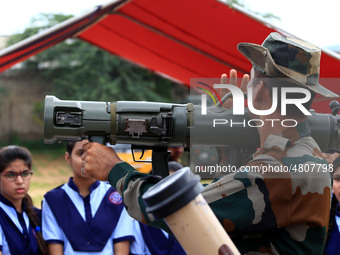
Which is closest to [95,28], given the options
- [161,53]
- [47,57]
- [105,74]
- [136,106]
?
[161,53]

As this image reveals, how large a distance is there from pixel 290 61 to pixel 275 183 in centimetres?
42

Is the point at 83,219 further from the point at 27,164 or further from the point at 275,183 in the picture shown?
the point at 275,183

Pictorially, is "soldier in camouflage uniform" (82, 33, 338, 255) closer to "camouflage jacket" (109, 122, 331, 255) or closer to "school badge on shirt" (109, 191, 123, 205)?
"camouflage jacket" (109, 122, 331, 255)

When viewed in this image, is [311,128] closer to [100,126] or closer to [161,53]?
[100,126]

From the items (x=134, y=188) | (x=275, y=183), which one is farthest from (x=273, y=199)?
(x=134, y=188)

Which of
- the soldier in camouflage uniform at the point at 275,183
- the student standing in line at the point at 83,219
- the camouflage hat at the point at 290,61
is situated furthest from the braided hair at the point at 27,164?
the camouflage hat at the point at 290,61

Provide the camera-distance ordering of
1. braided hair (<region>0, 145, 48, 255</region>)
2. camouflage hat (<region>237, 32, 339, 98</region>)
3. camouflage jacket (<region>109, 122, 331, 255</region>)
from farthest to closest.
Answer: braided hair (<region>0, 145, 48, 255</region>)
camouflage hat (<region>237, 32, 339, 98</region>)
camouflage jacket (<region>109, 122, 331, 255</region>)

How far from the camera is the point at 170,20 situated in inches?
167

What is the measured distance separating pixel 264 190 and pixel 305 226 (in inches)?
7.3

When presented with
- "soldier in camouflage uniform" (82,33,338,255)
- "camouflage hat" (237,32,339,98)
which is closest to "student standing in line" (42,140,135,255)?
"soldier in camouflage uniform" (82,33,338,255)

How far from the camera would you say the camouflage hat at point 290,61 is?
159 centimetres

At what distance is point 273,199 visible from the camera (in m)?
1.48

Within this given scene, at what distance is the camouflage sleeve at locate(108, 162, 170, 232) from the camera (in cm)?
153

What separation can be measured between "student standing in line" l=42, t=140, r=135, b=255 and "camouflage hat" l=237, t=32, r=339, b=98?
1.78 meters
